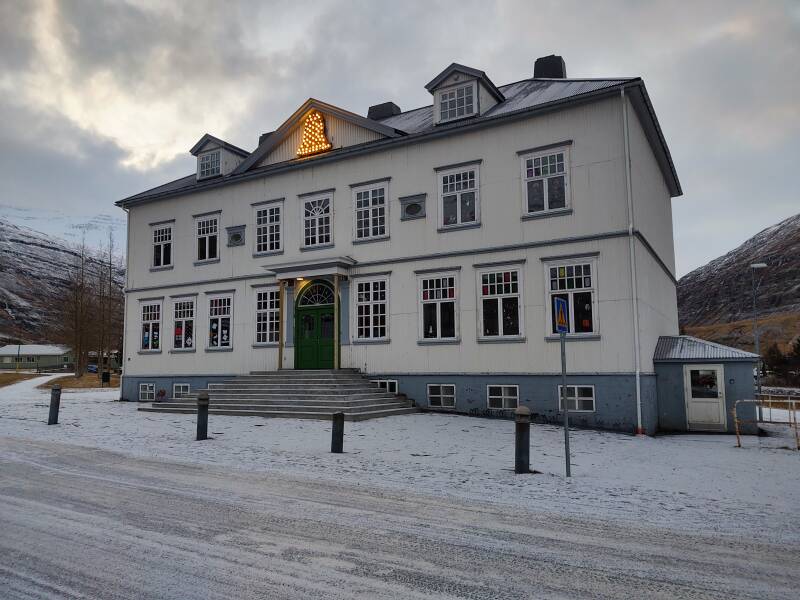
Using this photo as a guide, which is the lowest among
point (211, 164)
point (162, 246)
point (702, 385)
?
point (702, 385)

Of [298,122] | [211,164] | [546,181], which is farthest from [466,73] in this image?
[211,164]

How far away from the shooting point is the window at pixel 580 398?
55.6 ft

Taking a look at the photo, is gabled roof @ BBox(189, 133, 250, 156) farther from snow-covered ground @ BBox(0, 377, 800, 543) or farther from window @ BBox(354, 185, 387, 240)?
snow-covered ground @ BBox(0, 377, 800, 543)

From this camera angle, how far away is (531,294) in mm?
18094

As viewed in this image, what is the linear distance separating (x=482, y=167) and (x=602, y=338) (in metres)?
6.47

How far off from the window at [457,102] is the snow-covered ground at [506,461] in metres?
9.82

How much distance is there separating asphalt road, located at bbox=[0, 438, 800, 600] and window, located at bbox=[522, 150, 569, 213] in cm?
1206

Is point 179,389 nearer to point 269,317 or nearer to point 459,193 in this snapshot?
point 269,317

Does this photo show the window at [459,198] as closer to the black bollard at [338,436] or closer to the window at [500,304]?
the window at [500,304]

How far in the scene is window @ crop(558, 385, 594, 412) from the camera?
16938 mm

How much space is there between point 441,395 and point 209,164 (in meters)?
14.4

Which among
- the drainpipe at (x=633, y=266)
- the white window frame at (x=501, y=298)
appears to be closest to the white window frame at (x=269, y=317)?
the white window frame at (x=501, y=298)

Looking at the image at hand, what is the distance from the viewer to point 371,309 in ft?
68.4

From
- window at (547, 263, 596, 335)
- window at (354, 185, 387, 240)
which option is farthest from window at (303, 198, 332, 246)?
window at (547, 263, 596, 335)
